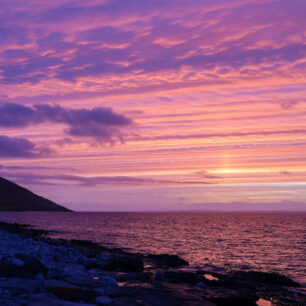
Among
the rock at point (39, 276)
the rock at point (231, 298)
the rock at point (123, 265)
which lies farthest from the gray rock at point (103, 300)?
the rock at point (123, 265)

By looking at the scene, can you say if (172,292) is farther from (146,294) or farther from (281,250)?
(281,250)

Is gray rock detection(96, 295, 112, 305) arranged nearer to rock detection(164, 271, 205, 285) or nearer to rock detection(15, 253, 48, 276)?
rock detection(15, 253, 48, 276)

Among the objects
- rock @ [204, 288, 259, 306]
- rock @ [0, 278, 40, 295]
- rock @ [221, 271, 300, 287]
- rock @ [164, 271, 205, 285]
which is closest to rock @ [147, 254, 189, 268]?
rock @ [221, 271, 300, 287]

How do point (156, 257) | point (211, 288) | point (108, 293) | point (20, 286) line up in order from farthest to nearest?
point (156, 257), point (211, 288), point (108, 293), point (20, 286)

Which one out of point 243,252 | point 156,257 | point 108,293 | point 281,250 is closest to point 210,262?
point 156,257

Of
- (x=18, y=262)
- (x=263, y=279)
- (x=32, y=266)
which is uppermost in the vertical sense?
(x=18, y=262)

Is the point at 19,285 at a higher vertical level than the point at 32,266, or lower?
lower

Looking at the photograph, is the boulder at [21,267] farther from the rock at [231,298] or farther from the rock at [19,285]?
the rock at [231,298]

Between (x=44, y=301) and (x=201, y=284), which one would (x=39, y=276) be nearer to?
(x=44, y=301)

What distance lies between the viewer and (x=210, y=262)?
29656 millimetres

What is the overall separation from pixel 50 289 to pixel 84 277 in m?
3.50

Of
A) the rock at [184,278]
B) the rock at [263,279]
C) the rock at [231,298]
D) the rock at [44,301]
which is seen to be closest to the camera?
the rock at [44,301]

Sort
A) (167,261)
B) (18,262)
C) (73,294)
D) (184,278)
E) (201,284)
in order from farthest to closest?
(167,261)
(184,278)
(201,284)
(18,262)
(73,294)

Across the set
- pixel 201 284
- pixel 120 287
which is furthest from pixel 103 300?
pixel 201 284
